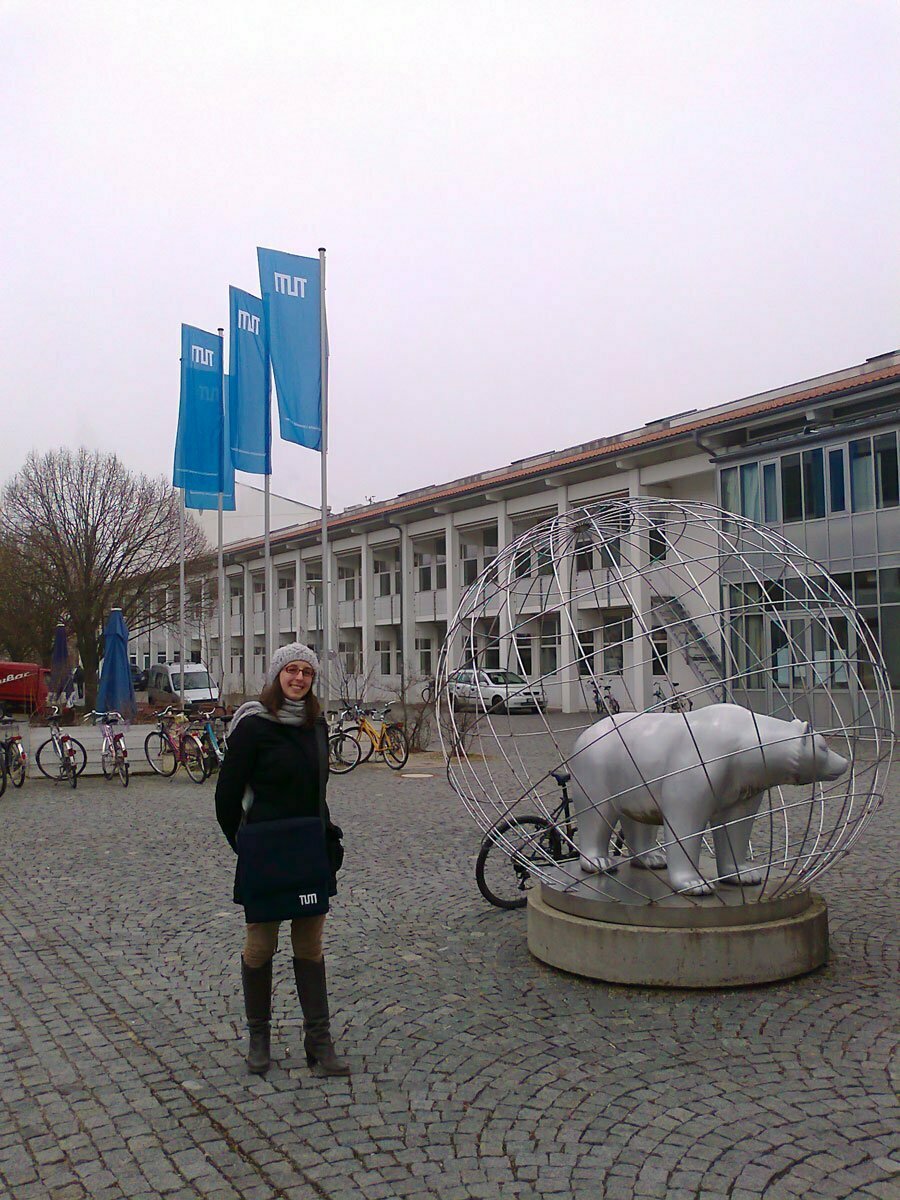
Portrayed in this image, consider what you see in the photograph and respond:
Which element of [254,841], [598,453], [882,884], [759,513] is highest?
[598,453]

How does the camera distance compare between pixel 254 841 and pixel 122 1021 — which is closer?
pixel 254 841

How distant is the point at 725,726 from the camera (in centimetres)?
578

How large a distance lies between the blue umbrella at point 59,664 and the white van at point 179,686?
241 inches

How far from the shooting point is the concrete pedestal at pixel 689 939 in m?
5.38

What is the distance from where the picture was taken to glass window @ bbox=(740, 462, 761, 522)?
28.0 m

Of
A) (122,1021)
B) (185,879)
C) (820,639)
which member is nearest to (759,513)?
(820,639)

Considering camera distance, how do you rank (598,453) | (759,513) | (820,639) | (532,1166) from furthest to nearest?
(598,453) → (759,513) → (820,639) → (532,1166)

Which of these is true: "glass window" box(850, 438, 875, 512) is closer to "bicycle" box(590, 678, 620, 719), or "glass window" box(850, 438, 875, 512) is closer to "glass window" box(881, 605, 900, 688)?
"glass window" box(881, 605, 900, 688)

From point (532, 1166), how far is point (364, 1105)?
0.81 meters

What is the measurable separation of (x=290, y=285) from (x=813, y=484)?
13.5 m

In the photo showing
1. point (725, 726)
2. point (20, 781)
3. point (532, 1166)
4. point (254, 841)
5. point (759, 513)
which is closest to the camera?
point (532, 1166)

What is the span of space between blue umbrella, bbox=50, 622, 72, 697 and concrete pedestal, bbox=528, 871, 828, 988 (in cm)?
2567

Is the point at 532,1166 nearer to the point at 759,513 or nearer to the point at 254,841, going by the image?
the point at 254,841

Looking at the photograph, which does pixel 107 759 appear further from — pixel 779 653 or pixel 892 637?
pixel 892 637
